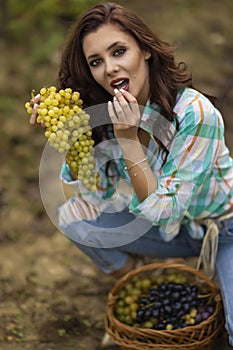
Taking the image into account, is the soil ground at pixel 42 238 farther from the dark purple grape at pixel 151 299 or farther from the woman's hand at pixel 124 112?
the woman's hand at pixel 124 112

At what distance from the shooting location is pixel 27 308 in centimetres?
293

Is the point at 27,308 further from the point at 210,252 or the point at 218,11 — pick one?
the point at 218,11

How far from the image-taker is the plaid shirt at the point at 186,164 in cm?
226

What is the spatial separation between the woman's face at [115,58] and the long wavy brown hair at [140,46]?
26 mm

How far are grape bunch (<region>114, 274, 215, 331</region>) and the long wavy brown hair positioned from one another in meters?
0.61

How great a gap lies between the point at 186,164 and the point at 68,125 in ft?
1.46

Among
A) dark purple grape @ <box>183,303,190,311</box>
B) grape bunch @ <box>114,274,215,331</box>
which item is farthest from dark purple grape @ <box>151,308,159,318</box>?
dark purple grape @ <box>183,303,190,311</box>

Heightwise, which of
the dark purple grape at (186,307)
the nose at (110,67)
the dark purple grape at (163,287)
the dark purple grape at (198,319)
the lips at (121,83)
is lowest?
the dark purple grape at (198,319)

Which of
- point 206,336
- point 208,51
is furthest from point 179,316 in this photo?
point 208,51

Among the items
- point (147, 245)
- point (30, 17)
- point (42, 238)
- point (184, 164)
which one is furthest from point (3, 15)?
point (184, 164)

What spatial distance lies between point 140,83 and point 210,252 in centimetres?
77

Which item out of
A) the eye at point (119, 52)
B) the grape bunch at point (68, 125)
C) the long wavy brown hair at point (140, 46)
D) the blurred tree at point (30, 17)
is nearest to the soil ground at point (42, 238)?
the blurred tree at point (30, 17)

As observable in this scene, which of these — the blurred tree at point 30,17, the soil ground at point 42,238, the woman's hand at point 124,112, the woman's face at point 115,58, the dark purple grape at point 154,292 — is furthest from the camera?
the blurred tree at point 30,17

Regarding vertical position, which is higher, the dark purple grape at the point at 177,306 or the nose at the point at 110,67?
the nose at the point at 110,67
